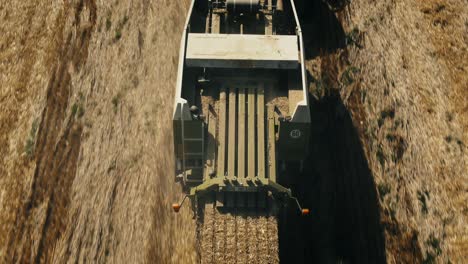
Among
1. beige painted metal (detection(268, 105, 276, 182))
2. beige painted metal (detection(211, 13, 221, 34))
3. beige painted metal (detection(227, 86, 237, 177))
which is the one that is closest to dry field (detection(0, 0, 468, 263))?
beige painted metal (detection(268, 105, 276, 182))

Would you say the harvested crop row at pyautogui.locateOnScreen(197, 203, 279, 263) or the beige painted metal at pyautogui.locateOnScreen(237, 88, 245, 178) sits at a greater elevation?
the beige painted metal at pyautogui.locateOnScreen(237, 88, 245, 178)

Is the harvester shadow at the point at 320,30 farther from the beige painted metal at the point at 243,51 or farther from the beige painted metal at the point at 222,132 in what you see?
the beige painted metal at the point at 222,132

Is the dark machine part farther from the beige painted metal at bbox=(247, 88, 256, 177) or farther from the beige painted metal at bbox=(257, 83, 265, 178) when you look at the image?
the beige painted metal at bbox=(247, 88, 256, 177)

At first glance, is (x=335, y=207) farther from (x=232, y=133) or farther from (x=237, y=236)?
(x=232, y=133)

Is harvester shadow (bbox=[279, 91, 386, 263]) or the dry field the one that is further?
harvester shadow (bbox=[279, 91, 386, 263])

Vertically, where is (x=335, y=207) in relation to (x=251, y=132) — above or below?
below

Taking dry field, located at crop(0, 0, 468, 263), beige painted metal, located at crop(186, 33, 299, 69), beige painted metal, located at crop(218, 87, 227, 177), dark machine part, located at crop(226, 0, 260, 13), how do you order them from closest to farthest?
1. beige painted metal, located at crop(218, 87, 227, 177)
2. beige painted metal, located at crop(186, 33, 299, 69)
3. dry field, located at crop(0, 0, 468, 263)
4. dark machine part, located at crop(226, 0, 260, 13)

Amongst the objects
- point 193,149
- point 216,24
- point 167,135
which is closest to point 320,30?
point 216,24
